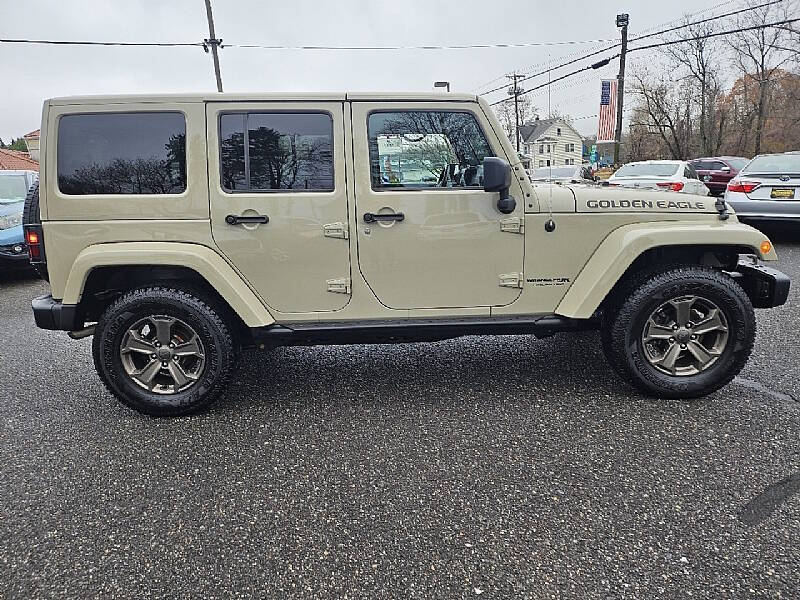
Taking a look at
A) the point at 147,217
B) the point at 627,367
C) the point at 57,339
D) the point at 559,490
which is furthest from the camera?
the point at 57,339

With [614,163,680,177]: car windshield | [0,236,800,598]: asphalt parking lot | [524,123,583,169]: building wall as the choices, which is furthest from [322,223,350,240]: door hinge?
[524,123,583,169]: building wall

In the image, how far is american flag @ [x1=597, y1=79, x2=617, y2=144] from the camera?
24.1 m

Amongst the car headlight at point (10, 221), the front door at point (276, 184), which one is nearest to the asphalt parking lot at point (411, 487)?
the front door at point (276, 184)

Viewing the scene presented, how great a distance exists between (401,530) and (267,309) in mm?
1621

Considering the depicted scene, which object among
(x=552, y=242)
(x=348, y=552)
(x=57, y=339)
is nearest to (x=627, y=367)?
(x=552, y=242)

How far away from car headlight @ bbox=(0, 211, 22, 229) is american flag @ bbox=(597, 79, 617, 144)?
72.2 ft

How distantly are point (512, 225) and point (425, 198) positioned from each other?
55cm

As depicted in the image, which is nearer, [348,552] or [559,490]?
[348,552]

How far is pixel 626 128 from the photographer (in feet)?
160

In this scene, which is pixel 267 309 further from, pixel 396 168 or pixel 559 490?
pixel 559 490

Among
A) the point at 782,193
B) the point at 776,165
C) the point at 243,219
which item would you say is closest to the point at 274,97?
the point at 243,219

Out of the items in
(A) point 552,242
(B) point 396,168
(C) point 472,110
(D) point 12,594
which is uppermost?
(C) point 472,110

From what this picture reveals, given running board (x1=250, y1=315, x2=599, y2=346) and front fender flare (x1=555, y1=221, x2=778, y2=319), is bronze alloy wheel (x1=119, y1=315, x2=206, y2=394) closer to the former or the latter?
running board (x1=250, y1=315, x2=599, y2=346)

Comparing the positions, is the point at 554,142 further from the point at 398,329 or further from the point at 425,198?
the point at 398,329
